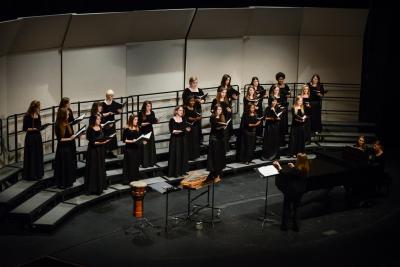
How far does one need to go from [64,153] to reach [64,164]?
0.21 m

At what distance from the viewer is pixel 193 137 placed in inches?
563

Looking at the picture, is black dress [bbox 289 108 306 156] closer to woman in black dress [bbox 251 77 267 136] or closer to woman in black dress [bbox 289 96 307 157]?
woman in black dress [bbox 289 96 307 157]

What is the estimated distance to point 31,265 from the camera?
981 centimetres

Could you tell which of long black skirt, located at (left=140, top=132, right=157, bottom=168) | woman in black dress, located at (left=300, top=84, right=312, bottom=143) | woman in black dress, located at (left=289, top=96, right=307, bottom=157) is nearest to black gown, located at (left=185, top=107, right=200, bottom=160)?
long black skirt, located at (left=140, top=132, right=157, bottom=168)

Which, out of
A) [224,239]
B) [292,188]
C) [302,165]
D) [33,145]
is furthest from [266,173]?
[33,145]

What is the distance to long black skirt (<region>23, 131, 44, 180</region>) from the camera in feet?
39.6

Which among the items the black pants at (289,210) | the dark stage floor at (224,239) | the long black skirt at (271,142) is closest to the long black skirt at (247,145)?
the long black skirt at (271,142)

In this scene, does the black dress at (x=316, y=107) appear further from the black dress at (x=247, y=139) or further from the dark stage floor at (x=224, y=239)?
the dark stage floor at (x=224, y=239)

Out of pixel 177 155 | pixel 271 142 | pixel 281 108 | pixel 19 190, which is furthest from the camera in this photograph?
pixel 271 142

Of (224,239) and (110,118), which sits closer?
(224,239)

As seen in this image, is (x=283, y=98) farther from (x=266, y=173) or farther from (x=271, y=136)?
(x=266, y=173)

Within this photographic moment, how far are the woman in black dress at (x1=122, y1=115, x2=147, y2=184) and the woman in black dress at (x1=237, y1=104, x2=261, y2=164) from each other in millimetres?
2431

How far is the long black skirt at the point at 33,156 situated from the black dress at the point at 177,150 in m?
2.60

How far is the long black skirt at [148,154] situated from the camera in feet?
44.7
